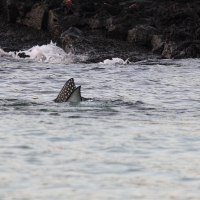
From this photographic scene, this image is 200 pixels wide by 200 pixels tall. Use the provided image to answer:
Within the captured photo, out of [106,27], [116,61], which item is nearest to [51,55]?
[116,61]

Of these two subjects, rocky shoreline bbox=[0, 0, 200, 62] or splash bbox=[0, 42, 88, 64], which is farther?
rocky shoreline bbox=[0, 0, 200, 62]

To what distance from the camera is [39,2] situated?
129ft

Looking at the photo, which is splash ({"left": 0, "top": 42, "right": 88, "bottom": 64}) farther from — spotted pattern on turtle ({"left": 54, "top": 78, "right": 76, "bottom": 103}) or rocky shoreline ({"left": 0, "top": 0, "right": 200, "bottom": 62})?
spotted pattern on turtle ({"left": 54, "top": 78, "right": 76, "bottom": 103})

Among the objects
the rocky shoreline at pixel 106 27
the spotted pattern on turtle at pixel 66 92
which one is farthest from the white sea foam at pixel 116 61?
the spotted pattern on turtle at pixel 66 92

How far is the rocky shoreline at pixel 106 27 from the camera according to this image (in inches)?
1378

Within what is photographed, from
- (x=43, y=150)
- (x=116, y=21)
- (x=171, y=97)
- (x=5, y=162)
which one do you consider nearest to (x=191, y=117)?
(x=171, y=97)

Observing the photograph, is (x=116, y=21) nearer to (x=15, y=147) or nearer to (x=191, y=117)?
(x=191, y=117)

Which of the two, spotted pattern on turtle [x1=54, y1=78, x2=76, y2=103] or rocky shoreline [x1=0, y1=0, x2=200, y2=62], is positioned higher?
rocky shoreline [x1=0, y1=0, x2=200, y2=62]

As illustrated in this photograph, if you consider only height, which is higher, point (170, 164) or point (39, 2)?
point (39, 2)

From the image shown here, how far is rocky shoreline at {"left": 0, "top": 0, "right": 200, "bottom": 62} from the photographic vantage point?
1378 inches

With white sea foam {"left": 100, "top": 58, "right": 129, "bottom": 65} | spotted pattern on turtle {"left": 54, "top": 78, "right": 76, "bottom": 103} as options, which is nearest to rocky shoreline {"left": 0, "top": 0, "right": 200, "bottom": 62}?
white sea foam {"left": 100, "top": 58, "right": 129, "bottom": 65}

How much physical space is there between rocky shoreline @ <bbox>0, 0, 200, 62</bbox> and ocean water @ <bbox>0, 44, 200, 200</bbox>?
8172 millimetres

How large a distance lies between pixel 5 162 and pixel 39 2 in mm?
27583

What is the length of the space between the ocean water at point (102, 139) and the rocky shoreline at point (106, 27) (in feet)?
26.8
